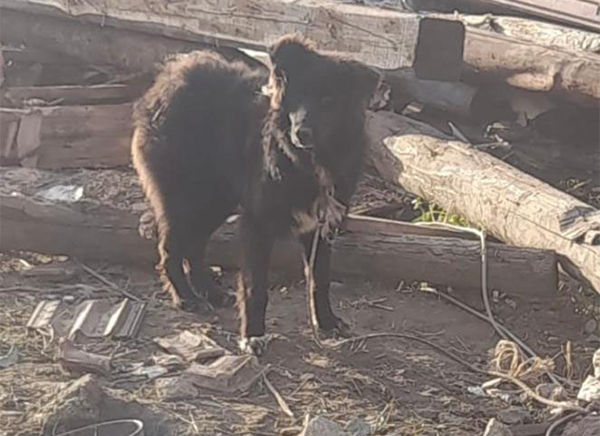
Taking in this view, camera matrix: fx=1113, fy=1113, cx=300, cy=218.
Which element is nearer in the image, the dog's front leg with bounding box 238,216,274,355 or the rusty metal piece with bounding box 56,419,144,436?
the rusty metal piece with bounding box 56,419,144,436

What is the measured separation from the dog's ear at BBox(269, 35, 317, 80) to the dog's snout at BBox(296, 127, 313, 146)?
255 mm

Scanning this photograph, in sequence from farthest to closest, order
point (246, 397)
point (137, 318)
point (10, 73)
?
point (10, 73)
point (137, 318)
point (246, 397)

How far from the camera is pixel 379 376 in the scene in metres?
4.86

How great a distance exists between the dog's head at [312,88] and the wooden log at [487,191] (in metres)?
1.38

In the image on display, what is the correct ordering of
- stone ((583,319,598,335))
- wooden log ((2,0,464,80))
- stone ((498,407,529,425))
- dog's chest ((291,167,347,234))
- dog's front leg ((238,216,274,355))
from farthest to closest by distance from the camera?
wooden log ((2,0,464,80))
stone ((583,319,598,335))
dog's front leg ((238,216,274,355))
dog's chest ((291,167,347,234))
stone ((498,407,529,425))

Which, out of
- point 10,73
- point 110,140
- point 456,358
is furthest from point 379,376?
point 10,73

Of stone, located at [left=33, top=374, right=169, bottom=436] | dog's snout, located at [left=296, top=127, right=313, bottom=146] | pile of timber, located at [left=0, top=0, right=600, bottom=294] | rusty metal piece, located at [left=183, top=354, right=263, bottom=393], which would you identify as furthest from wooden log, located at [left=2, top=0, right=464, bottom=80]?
stone, located at [left=33, top=374, right=169, bottom=436]

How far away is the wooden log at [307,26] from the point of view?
660 cm

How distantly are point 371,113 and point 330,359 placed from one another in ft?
9.49

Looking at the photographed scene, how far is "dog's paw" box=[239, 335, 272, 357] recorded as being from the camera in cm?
499

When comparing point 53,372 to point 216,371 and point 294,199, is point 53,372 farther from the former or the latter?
point 294,199

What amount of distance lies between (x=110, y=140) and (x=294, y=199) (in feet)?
9.68

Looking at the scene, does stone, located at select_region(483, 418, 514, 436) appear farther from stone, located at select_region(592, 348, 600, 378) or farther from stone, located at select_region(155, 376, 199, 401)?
stone, located at select_region(155, 376, 199, 401)

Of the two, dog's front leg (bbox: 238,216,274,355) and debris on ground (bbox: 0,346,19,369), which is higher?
dog's front leg (bbox: 238,216,274,355)
